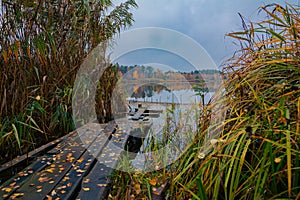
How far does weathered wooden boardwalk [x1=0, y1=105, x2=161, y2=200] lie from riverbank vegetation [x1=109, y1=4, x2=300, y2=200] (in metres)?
0.40

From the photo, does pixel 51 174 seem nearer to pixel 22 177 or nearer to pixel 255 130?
pixel 22 177

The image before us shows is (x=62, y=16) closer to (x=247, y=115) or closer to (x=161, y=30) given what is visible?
(x=161, y=30)

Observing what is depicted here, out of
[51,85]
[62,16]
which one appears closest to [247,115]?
[51,85]

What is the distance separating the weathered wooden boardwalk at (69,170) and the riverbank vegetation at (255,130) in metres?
0.40

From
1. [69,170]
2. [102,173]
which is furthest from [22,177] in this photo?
[102,173]

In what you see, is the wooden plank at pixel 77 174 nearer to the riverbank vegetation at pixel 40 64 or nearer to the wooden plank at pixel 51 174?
the wooden plank at pixel 51 174

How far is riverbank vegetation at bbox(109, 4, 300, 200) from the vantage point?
825 mm

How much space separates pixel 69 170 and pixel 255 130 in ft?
4.62

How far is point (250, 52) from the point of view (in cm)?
126

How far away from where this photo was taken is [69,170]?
1752mm

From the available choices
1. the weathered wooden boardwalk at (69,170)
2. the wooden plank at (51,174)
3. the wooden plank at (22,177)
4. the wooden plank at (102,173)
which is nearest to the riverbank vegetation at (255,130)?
the wooden plank at (102,173)

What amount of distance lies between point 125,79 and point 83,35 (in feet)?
4.20

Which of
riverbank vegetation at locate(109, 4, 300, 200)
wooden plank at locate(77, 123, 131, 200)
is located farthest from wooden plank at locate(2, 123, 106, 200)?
riverbank vegetation at locate(109, 4, 300, 200)

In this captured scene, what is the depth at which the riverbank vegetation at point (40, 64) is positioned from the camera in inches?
80.4
